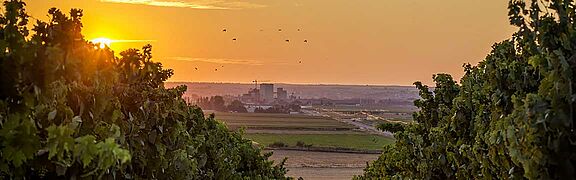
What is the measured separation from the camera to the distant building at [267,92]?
382ft

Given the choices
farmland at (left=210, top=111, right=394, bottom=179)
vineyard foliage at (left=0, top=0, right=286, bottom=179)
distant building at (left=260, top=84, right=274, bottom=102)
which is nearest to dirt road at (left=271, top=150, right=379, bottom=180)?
farmland at (left=210, top=111, right=394, bottom=179)

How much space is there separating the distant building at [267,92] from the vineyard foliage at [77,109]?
364 feet

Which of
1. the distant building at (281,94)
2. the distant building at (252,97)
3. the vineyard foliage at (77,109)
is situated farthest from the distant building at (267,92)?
the vineyard foliage at (77,109)

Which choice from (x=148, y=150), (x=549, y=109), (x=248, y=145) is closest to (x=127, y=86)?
(x=148, y=150)

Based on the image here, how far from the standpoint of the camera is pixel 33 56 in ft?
9.14

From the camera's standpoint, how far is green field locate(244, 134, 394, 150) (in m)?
48.9

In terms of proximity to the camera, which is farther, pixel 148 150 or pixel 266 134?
pixel 266 134

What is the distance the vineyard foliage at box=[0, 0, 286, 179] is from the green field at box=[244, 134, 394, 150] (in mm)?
41318

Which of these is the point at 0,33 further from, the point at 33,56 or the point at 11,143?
the point at 11,143

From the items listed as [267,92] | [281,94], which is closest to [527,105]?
[267,92]

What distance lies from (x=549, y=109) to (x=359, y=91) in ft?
428

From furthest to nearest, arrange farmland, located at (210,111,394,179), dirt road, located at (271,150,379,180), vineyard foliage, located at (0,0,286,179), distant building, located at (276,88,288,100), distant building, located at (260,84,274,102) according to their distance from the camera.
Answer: distant building, located at (276,88,288,100), distant building, located at (260,84,274,102), farmland, located at (210,111,394,179), dirt road, located at (271,150,379,180), vineyard foliage, located at (0,0,286,179)

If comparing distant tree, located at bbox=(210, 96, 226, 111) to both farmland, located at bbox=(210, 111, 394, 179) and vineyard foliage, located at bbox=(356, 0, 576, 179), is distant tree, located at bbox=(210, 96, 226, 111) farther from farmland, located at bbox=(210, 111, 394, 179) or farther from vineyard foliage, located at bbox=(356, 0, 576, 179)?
vineyard foliage, located at bbox=(356, 0, 576, 179)

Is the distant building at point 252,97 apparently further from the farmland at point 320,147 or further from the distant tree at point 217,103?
the farmland at point 320,147
